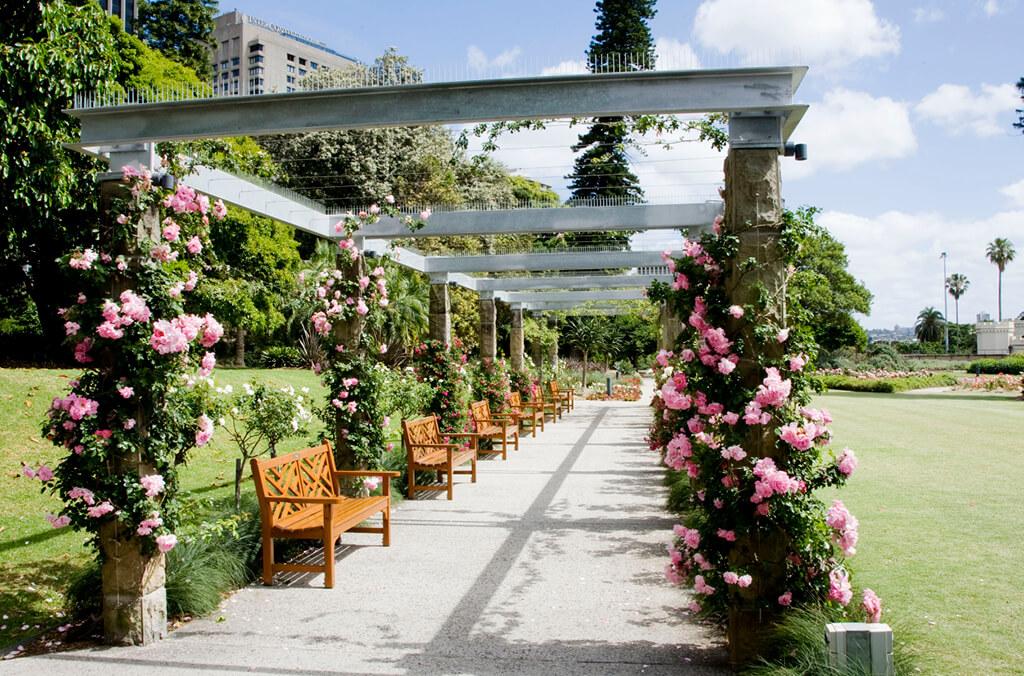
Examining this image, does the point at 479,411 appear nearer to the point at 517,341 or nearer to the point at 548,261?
the point at 548,261

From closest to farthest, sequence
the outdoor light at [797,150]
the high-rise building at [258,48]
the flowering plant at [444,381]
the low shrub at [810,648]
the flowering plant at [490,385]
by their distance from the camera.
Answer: the low shrub at [810,648] < the outdoor light at [797,150] < the flowering plant at [444,381] < the flowering plant at [490,385] < the high-rise building at [258,48]

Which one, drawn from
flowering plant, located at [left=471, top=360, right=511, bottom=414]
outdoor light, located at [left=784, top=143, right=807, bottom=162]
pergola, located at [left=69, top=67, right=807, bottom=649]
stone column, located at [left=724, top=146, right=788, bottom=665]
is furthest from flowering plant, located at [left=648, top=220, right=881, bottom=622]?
flowering plant, located at [left=471, top=360, right=511, bottom=414]

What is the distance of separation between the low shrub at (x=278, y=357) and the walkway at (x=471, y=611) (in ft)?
68.7

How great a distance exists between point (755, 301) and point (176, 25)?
130ft

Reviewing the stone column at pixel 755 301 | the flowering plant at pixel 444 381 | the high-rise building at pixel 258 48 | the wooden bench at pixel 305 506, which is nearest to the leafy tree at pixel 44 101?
the wooden bench at pixel 305 506

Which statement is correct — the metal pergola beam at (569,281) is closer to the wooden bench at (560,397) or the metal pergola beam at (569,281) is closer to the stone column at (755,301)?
the wooden bench at (560,397)

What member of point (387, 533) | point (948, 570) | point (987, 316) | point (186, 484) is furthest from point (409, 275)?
point (987, 316)

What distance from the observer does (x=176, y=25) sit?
36531 mm

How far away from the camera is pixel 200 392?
4.67m

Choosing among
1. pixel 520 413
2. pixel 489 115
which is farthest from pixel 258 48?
pixel 489 115

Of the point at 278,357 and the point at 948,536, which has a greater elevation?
the point at 278,357

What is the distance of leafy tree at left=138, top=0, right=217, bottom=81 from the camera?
36.3 meters

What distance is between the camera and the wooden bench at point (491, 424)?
37.9 feet

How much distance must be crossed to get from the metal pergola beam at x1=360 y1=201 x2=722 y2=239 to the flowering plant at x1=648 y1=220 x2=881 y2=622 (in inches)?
195
